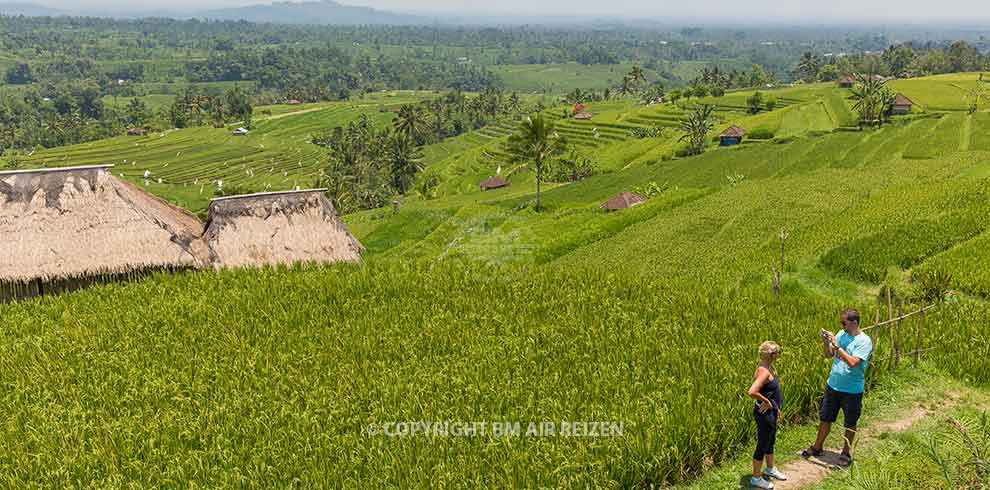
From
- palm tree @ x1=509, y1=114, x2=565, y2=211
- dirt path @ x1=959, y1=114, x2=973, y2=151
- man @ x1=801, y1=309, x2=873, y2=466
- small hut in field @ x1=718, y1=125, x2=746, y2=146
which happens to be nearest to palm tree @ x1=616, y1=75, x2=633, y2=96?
small hut in field @ x1=718, y1=125, x2=746, y2=146

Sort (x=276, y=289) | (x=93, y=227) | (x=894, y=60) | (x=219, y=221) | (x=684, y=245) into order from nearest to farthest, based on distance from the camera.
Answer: (x=276, y=289), (x=93, y=227), (x=219, y=221), (x=684, y=245), (x=894, y=60)

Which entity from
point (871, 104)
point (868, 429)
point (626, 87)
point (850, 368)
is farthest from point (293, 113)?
point (850, 368)

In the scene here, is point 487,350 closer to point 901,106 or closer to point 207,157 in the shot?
point 901,106

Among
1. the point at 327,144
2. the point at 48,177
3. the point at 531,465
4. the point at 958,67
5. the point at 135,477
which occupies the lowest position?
the point at 327,144

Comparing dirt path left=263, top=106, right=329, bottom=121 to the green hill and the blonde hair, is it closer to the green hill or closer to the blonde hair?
the green hill

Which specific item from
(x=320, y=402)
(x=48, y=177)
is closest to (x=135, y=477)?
(x=320, y=402)

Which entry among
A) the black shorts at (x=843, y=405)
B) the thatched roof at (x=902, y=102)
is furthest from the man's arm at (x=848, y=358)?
the thatched roof at (x=902, y=102)

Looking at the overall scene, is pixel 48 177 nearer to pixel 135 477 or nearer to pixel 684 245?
pixel 135 477

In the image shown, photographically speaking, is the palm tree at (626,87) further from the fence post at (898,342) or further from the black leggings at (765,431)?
the black leggings at (765,431)
